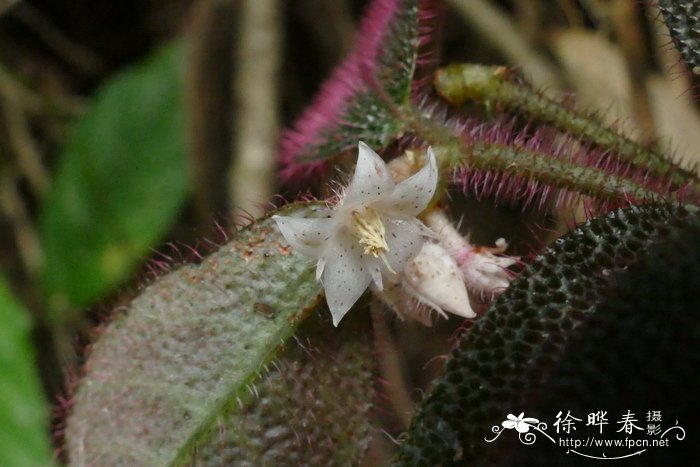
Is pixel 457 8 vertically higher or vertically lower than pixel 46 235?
higher

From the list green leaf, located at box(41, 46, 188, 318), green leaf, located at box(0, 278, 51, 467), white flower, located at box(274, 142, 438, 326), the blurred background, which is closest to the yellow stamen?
white flower, located at box(274, 142, 438, 326)

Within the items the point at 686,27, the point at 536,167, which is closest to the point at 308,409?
the point at 536,167

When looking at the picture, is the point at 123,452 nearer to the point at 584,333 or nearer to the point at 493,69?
the point at 584,333

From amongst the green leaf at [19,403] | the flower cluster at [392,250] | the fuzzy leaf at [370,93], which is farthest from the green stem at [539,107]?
the green leaf at [19,403]

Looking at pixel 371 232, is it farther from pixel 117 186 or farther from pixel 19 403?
pixel 117 186

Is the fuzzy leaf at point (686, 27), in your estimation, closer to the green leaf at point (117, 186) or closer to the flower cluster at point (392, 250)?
the flower cluster at point (392, 250)

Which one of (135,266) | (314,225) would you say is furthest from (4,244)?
(314,225)
